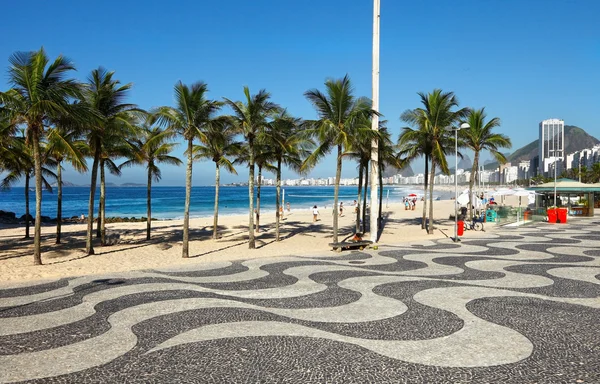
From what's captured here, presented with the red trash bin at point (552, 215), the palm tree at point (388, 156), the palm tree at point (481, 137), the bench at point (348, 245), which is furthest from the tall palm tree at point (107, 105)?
the red trash bin at point (552, 215)

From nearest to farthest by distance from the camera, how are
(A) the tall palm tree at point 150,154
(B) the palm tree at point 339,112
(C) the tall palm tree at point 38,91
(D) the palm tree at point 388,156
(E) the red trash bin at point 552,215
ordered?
(C) the tall palm tree at point 38,91 → (B) the palm tree at point 339,112 → (A) the tall palm tree at point 150,154 → (D) the palm tree at point 388,156 → (E) the red trash bin at point 552,215

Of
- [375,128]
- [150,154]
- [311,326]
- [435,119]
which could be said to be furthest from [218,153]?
[311,326]

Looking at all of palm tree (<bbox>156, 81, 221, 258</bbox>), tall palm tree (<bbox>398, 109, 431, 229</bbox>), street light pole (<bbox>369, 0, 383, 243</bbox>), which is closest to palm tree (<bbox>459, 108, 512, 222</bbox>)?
tall palm tree (<bbox>398, 109, 431, 229</bbox>)

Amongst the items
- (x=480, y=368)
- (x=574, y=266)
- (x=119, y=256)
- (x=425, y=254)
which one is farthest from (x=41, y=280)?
(x=574, y=266)

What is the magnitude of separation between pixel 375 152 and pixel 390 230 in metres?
10.0

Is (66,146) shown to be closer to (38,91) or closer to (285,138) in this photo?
(38,91)

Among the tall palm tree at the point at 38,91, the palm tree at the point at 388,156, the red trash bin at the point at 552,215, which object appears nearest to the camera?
the tall palm tree at the point at 38,91

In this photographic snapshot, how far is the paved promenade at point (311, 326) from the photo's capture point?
596cm

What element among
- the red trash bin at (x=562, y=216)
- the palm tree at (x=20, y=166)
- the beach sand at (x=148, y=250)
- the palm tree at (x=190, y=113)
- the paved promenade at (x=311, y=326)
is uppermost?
the palm tree at (x=190, y=113)

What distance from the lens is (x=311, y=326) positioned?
805cm

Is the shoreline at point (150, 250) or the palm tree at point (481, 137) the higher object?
the palm tree at point (481, 137)

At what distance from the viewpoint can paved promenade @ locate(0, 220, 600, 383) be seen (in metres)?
5.96

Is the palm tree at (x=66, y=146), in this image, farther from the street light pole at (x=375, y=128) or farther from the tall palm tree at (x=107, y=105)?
the street light pole at (x=375, y=128)

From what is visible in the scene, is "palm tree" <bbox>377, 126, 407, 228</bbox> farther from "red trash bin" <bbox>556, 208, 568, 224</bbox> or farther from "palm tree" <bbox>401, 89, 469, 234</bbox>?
"red trash bin" <bbox>556, 208, 568, 224</bbox>
